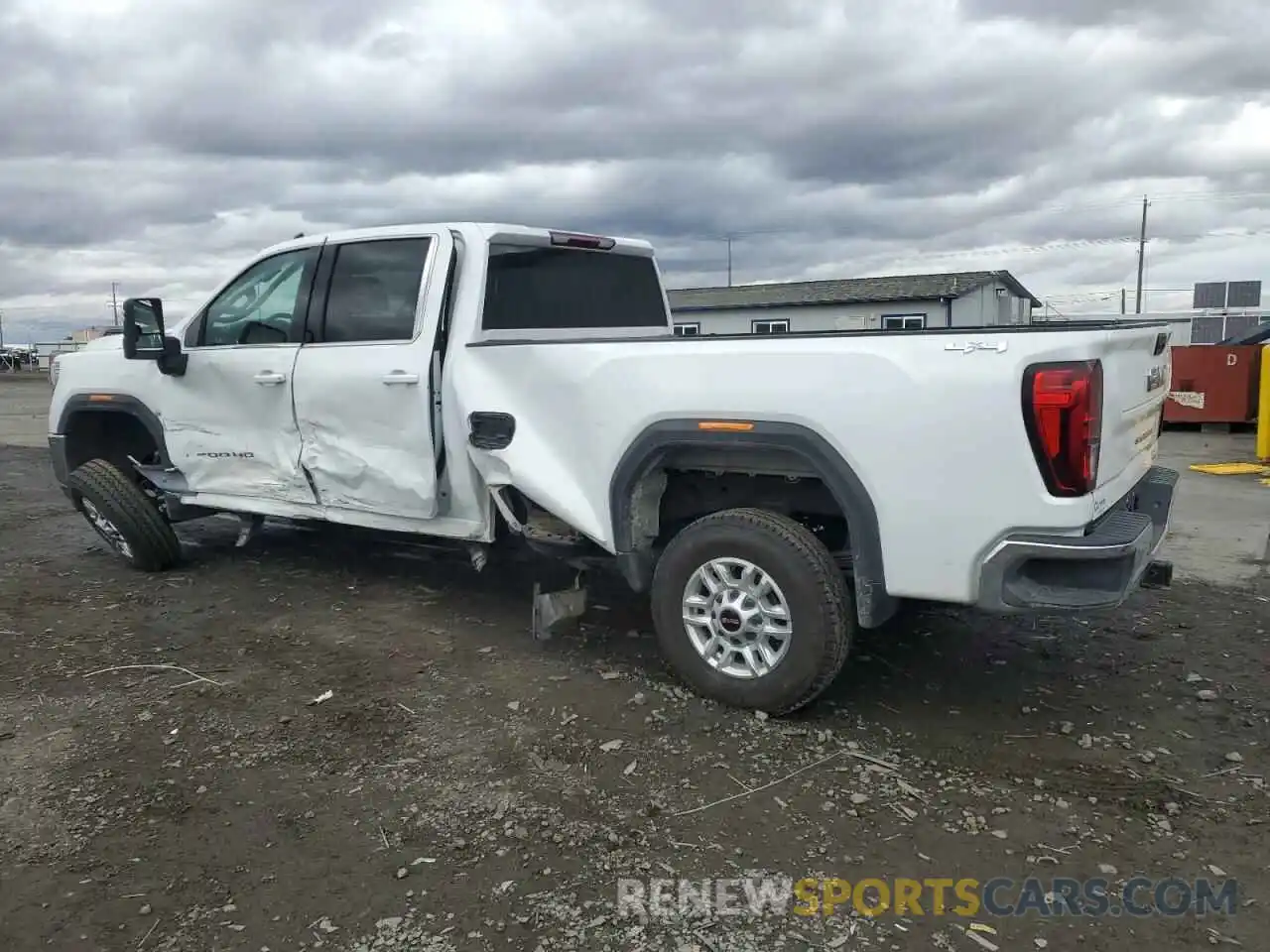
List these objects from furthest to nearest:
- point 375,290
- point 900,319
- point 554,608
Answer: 1. point 900,319
2. point 375,290
3. point 554,608

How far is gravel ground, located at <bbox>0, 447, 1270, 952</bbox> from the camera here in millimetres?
2744

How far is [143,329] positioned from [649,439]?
11.5ft

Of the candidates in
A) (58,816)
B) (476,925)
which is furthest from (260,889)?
(58,816)

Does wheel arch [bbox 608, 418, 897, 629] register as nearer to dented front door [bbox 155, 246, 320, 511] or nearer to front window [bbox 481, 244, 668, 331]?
front window [bbox 481, 244, 668, 331]

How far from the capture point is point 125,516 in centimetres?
623

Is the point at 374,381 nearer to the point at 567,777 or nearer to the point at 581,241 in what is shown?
the point at 581,241

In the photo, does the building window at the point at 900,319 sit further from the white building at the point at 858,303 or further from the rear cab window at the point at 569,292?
the rear cab window at the point at 569,292

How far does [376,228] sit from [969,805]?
3980 mm

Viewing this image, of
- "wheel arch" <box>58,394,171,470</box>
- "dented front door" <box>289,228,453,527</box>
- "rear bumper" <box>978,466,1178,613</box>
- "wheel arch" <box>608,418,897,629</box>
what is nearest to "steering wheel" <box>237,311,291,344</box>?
"dented front door" <box>289,228,453,527</box>

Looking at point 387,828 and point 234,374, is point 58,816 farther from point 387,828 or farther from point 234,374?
point 234,374

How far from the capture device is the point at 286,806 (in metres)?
3.37

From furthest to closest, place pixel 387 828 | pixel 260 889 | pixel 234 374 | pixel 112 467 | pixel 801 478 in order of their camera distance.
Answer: pixel 112 467, pixel 234 374, pixel 801 478, pixel 387 828, pixel 260 889

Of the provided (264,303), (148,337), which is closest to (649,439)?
(264,303)

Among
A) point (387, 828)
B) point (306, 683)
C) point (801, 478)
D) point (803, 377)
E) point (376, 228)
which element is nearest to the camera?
point (387, 828)
